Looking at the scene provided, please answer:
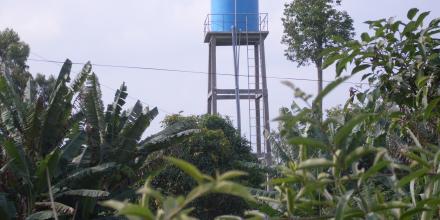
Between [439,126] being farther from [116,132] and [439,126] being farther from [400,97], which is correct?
[116,132]

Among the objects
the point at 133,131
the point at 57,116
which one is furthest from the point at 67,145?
the point at 133,131

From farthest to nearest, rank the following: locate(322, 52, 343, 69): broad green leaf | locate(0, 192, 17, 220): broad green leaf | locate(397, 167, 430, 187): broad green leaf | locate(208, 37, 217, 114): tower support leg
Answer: locate(208, 37, 217, 114): tower support leg, locate(0, 192, 17, 220): broad green leaf, locate(322, 52, 343, 69): broad green leaf, locate(397, 167, 430, 187): broad green leaf

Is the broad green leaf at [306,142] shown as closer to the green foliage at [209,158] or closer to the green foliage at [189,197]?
the green foliage at [189,197]

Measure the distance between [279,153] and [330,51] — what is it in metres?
7.93

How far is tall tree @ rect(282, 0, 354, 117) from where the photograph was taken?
23469mm

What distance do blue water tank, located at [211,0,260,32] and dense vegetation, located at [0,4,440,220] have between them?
473cm

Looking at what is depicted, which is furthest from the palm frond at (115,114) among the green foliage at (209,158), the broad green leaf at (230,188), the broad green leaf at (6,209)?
the broad green leaf at (230,188)

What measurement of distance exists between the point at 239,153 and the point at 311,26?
648cm

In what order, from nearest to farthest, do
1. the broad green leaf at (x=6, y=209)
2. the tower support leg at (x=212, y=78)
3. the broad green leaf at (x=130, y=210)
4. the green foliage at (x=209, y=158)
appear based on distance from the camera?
the broad green leaf at (x=130, y=210) → the broad green leaf at (x=6, y=209) → the green foliage at (x=209, y=158) → the tower support leg at (x=212, y=78)

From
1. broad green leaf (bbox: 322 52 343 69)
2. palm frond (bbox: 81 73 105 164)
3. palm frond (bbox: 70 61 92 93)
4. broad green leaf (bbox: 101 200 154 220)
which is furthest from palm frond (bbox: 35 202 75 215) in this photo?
broad green leaf (bbox: 101 200 154 220)

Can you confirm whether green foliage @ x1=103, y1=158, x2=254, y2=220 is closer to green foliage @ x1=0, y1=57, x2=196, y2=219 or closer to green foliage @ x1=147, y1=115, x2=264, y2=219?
green foliage @ x1=0, y1=57, x2=196, y2=219

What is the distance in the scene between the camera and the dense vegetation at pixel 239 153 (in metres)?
1.73

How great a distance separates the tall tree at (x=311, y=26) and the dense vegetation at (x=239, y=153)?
16.2 feet

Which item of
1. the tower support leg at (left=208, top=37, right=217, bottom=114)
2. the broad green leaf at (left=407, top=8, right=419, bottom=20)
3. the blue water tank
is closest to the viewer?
the broad green leaf at (left=407, top=8, right=419, bottom=20)
